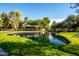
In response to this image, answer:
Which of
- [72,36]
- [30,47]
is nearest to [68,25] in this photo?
[72,36]

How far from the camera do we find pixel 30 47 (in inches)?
97.0

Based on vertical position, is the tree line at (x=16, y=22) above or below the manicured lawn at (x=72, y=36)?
above

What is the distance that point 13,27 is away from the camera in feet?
8.20

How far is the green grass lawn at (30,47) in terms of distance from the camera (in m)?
2.44

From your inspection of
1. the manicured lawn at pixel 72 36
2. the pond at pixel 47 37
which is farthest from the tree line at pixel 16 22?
the manicured lawn at pixel 72 36

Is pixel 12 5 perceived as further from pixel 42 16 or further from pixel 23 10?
pixel 42 16

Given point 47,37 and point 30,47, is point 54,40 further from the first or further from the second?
point 30,47

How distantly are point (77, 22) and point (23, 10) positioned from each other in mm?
572

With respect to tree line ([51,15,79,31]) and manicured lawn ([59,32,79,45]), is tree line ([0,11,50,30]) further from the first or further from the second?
manicured lawn ([59,32,79,45])

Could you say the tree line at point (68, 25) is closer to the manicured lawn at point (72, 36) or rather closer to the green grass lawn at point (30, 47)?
the manicured lawn at point (72, 36)

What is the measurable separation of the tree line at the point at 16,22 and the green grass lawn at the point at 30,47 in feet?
0.30

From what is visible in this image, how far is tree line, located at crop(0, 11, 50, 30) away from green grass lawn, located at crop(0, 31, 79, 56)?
0.30 ft

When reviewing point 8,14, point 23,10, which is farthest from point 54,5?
point 8,14

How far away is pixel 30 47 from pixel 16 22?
11.9 inches
